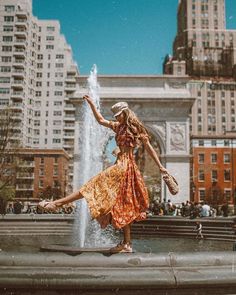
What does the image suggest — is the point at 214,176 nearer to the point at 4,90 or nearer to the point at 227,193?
the point at 227,193

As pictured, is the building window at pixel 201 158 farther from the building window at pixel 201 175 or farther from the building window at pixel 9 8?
the building window at pixel 9 8

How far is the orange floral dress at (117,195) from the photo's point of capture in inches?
136

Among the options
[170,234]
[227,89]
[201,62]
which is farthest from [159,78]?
[201,62]

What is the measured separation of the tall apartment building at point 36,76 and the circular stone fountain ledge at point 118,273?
54863 mm

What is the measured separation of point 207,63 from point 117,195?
85.5 m

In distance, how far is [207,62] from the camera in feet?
280

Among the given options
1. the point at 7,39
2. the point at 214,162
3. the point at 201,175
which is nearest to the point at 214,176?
the point at 201,175

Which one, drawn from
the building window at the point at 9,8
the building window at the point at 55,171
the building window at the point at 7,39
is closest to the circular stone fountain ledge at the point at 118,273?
the building window at the point at 55,171

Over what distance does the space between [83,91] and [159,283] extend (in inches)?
1200

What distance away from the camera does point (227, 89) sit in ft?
262

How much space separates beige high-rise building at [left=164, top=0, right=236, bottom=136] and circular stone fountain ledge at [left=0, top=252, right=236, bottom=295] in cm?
6947

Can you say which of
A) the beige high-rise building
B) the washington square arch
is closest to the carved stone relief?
the washington square arch

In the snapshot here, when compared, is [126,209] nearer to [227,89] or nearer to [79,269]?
[79,269]

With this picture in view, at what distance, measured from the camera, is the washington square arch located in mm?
31266
